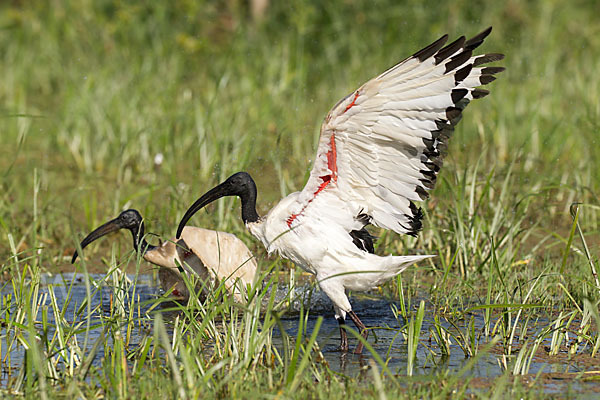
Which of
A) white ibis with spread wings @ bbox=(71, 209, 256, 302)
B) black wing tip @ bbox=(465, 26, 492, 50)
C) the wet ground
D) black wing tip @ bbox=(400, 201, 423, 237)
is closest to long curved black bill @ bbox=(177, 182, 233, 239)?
white ibis with spread wings @ bbox=(71, 209, 256, 302)

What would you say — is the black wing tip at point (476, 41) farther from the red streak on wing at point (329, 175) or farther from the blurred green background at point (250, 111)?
the blurred green background at point (250, 111)

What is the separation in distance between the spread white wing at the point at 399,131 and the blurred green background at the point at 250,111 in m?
1.12

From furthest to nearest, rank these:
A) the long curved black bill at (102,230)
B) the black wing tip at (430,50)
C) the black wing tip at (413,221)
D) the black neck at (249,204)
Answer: the long curved black bill at (102,230) < the black neck at (249,204) < the black wing tip at (413,221) < the black wing tip at (430,50)

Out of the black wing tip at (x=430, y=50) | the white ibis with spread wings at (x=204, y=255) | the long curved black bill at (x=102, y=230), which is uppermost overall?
the black wing tip at (x=430, y=50)

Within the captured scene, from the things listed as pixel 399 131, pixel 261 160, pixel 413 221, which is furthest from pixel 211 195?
pixel 261 160

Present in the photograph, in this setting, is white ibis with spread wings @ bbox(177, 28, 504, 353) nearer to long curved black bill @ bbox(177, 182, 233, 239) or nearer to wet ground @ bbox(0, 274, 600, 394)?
long curved black bill @ bbox(177, 182, 233, 239)

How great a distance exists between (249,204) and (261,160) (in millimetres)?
2905

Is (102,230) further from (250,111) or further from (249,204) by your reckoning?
(250,111)

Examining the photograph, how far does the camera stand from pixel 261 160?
8188 mm

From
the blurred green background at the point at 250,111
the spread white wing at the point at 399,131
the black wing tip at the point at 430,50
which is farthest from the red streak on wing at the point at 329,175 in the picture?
the blurred green background at the point at 250,111

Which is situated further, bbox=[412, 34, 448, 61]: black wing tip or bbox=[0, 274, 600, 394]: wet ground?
bbox=[412, 34, 448, 61]: black wing tip

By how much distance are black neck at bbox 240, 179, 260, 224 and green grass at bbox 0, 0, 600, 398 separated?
584 mm

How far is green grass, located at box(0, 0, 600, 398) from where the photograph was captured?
4039mm

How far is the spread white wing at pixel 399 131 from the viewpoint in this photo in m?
4.43
